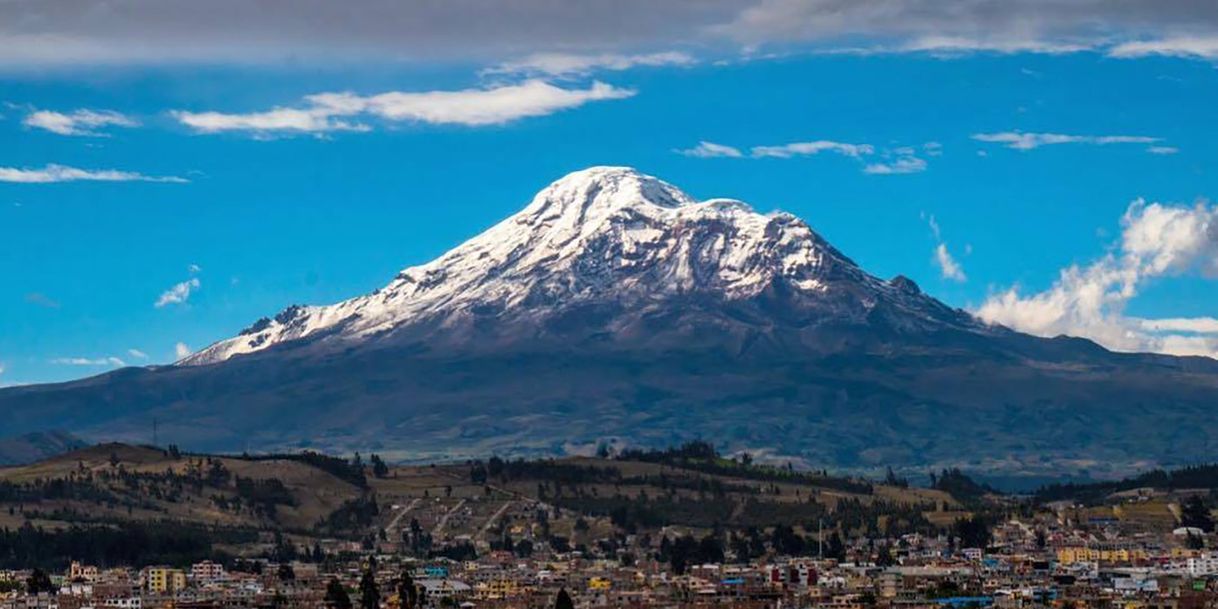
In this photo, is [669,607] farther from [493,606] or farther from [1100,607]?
[1100,607]

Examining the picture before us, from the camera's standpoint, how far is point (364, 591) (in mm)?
178125

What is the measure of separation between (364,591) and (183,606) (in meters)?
15.6

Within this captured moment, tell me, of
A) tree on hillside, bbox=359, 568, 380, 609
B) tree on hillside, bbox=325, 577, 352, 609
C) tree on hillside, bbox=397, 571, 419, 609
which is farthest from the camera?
tree on hillside, bbox=325, 577, 352, 609

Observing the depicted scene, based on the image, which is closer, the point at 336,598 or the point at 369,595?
the point at 369,595

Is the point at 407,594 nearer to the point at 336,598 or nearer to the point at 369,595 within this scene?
the point at 369,595

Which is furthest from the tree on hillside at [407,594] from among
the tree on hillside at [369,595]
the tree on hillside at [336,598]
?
the tree on hillside at [336,598]

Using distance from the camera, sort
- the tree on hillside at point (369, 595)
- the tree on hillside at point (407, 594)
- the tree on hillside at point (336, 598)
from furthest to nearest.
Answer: the tree on hillside at point (336, 598)
the tree on hillside at point (407, 594)
the tree on hillside at point (369, 595)

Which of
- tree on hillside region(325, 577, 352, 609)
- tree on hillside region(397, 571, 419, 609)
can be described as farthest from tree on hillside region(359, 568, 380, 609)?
tree on hillside region(397, 571, 419, 609)

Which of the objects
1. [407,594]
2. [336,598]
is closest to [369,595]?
→ [407,594]

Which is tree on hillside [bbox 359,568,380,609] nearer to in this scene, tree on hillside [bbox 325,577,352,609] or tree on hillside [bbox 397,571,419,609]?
tree on hillside [bbox 325,577,352,609]

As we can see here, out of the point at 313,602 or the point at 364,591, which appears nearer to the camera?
the point at 364,591

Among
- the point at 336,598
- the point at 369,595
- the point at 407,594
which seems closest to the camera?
the point at 369,595

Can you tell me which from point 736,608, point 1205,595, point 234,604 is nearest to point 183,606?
point 234,604

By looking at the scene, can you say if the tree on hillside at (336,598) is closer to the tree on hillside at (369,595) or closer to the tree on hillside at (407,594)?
the tree on hillside at (369,595)
